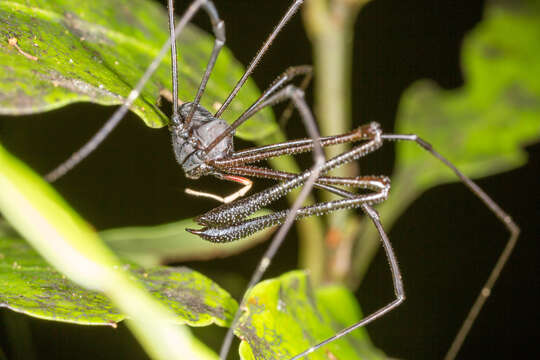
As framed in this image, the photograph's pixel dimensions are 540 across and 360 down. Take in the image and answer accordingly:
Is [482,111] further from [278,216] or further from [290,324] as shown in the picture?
[290,324]

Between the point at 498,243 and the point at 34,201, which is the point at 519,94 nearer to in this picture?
the point at 498,243

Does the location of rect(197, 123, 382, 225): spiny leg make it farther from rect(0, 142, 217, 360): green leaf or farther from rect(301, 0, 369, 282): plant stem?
rect(0, 142, 217, 360): green leaf

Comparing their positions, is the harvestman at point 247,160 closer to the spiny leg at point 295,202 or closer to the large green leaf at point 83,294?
the spiny leg at point 295,202

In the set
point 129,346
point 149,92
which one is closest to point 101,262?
point 149,92

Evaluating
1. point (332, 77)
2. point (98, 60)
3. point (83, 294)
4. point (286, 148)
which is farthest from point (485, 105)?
point (83, 294)

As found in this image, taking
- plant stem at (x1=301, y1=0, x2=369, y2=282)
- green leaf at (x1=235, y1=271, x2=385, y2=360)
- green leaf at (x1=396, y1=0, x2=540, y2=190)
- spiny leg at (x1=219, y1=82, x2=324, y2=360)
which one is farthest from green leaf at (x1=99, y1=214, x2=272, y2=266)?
green leaf at (x1=396, y1=0, x2=540, y2=190)
